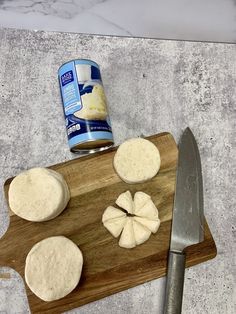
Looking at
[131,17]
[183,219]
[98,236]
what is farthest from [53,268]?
[131,17]

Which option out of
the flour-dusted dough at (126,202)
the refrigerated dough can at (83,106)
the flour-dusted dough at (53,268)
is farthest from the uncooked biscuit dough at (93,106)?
the flour-dusted dough at (53,268)

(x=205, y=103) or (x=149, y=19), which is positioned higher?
(x=149, y=19)

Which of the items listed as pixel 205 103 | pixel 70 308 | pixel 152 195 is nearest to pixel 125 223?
pixel 152 195

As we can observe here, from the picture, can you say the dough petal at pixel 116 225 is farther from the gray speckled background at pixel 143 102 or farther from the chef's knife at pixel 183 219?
the gray speckled background at pixel 143 102

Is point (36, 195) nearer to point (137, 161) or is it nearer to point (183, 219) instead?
point (137, 161)

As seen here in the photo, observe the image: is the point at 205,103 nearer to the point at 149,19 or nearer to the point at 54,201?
the point at 149,19

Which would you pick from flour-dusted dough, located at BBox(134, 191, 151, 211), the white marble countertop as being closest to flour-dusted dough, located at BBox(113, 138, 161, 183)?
flour-dusted dough, located at BBox(134, 191, 151, 211)

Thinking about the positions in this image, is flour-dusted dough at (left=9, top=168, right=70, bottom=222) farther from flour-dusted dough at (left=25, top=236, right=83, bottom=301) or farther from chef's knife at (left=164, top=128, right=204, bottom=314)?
chef's knife at (left=164, top=128, right=204, bottom=314)
